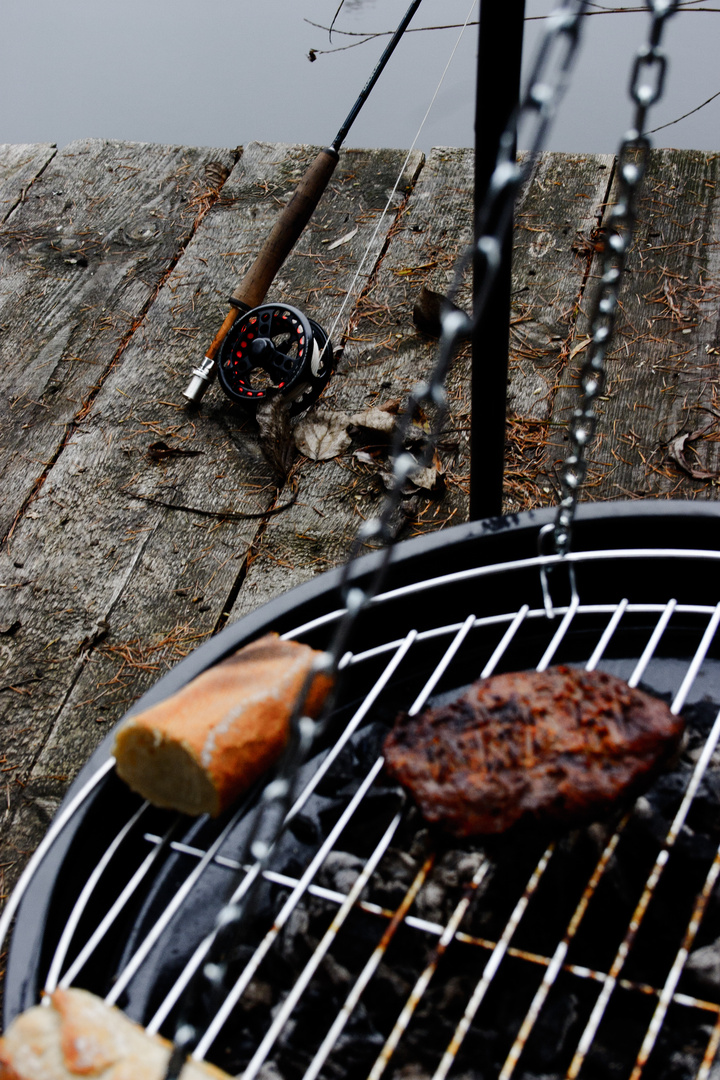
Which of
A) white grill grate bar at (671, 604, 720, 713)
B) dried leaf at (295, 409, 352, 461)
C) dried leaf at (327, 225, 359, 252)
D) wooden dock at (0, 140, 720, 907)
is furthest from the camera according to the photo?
dried leaf at (327, 225, 359, 252)

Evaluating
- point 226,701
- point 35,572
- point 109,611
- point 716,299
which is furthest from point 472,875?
point 716,299

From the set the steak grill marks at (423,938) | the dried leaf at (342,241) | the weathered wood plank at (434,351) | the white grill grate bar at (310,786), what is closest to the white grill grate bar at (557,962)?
the steak grill marks at (423,938)

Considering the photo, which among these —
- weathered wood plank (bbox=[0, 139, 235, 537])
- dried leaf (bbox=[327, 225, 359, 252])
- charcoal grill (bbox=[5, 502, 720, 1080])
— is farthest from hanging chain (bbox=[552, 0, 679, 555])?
dried leaf (bbox=[327, 225, 359, 252])

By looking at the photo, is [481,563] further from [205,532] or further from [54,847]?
[205,532]

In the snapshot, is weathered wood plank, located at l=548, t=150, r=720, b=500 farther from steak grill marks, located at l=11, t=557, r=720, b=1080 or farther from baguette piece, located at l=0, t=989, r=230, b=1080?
baguette piece, located at l=0, t=989, r=230, b=1080

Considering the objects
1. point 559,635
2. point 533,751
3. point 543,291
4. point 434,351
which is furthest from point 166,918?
point 543,291

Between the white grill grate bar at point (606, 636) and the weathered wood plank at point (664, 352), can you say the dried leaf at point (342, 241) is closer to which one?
the weathered wood plank at point (664, 352)
